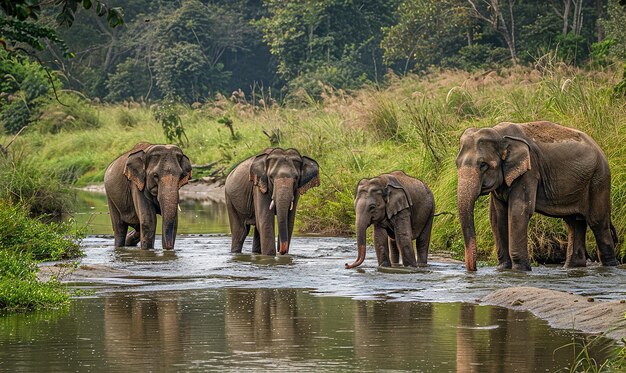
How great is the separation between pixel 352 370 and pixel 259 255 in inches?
352

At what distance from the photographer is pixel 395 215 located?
616 inches

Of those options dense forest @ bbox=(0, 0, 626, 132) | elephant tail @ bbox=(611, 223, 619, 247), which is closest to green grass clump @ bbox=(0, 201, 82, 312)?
elephant tail @ bbox=(611, 223, 619, 247)

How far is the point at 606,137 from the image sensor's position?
57.1ft

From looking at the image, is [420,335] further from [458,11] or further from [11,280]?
[458,11]

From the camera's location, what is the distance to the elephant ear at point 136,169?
62.0ft

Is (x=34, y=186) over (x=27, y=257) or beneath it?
over

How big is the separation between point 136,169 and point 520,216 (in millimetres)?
6241

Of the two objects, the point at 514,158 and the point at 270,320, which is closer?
the point at 270,320

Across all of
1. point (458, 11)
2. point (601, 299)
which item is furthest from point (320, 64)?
point (601, 299)

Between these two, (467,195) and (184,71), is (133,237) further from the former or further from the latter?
(184,71)

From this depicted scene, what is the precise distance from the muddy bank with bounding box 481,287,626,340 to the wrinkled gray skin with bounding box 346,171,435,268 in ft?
9.21

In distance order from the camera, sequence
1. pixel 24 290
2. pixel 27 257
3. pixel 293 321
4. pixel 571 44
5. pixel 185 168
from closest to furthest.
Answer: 1. pixel 293 321
2. pixel 24 290
3. pixel 27 257
4. pixel 185 168
5. pixel 571 44

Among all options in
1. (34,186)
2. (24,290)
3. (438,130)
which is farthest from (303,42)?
(24,290)

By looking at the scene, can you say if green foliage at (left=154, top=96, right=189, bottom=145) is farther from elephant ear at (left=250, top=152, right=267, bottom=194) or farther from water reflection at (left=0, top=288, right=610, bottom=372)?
water reflection at (left=0, top=288, right=610, bottom=372)
